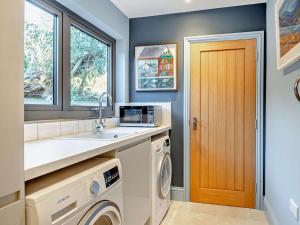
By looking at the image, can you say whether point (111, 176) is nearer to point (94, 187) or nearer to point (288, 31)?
point (94, 187)

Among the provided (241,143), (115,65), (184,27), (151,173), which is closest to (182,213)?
(151,173)

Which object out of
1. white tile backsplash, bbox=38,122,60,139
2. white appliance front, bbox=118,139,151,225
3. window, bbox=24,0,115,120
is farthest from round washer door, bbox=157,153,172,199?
white tile backsplash, bbox=38,122,60,139

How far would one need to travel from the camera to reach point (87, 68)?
258 centimetres

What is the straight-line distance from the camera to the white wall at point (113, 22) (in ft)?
7.29

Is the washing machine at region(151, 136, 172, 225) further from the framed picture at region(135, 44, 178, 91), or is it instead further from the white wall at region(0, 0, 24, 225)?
the white wall at region(0, 0, 24, 225)

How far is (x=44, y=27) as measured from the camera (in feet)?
6.47

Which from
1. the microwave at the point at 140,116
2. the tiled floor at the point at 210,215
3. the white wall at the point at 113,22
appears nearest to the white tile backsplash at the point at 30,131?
the white wall at the point at 113,22

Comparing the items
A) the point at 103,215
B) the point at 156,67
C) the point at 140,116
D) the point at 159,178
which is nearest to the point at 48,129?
the point at 103,215

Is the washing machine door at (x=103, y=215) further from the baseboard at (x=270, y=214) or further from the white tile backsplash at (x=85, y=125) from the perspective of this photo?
the baseboard at (x=270, y=214)

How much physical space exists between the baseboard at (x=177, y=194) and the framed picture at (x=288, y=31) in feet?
6.25

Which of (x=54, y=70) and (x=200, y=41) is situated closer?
(x=54, y=70)

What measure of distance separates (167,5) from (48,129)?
1.98 m

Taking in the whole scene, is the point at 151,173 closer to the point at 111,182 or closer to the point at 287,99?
the point at 111,182

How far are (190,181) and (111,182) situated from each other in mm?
1944
